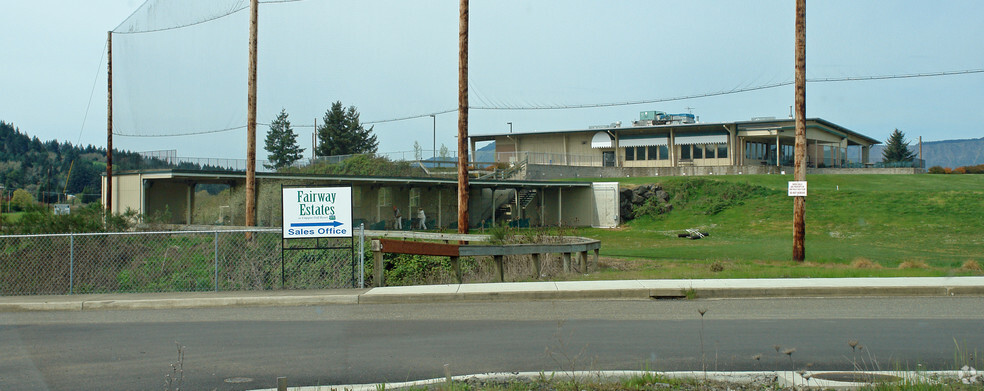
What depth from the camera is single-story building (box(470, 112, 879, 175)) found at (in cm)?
5731

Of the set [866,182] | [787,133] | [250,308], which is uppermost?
[787,133]

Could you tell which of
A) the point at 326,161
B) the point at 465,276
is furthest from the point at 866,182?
the point at 465,276

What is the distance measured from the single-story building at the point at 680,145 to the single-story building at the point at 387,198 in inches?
343

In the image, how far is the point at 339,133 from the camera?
8481 centimetres

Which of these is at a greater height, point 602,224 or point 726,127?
point 726,127

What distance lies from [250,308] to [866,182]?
46346 mm

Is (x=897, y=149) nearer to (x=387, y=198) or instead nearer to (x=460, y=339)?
(x=387, y=198)

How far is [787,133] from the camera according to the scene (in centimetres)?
5688

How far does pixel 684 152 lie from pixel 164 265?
160 feet

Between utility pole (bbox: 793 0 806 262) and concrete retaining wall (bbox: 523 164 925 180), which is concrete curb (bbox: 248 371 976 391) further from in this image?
concrete retaining wall (bbox: 523 164 925 180)

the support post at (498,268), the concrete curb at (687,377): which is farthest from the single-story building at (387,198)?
the concrete curb at (687,377)

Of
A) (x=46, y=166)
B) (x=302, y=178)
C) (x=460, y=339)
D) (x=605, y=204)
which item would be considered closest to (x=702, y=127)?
(x=605, y=204)

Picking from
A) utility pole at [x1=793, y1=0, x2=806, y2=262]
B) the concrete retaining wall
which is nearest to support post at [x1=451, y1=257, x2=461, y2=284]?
utility pole at [x1=793, y1=0, x2=806, y2=262]

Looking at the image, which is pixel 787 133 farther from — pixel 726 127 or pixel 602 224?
pixel 602 224
